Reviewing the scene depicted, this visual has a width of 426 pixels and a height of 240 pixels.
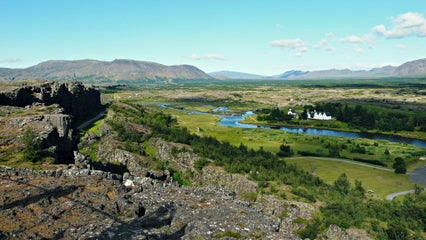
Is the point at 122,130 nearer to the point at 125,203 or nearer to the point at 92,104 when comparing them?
the point at 125,203

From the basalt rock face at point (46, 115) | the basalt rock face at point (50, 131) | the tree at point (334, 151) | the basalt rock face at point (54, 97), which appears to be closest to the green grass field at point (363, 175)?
the tree at point (334, 151)

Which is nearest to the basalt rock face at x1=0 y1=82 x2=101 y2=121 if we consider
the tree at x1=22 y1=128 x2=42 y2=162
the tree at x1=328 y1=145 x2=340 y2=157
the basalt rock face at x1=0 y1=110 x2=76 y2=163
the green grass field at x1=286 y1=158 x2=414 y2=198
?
the basalt rock face at x1=0 y1=110 x2=76 y2=163

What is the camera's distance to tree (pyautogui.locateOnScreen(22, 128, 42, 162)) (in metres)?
31.7

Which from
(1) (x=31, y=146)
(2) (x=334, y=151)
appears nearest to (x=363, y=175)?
(2) (x=334, y=151)

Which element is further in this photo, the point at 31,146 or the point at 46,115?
the point at 46,115

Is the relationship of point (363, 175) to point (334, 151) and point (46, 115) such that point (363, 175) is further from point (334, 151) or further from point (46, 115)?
point (46, 115)

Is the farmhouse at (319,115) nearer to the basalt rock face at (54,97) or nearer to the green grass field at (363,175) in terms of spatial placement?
the green grass field at (363,175)

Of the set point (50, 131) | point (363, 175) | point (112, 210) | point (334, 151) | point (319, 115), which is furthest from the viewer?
point (319, 115)

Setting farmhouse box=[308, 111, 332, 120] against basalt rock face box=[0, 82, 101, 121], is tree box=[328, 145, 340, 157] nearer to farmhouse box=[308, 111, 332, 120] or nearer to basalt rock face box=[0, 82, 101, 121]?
basalt rock face box=[0, 82, 101, 121]

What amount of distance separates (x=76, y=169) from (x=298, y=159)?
250ft

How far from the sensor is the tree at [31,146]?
31672 millimetres

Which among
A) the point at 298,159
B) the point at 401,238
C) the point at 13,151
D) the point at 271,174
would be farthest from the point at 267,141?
the point at 13,151

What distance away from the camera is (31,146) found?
1281 inches

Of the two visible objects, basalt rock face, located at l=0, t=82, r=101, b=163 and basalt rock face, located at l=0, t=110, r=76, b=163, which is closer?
basalt rock face, located at l=0, t=110, r=76, b=163
